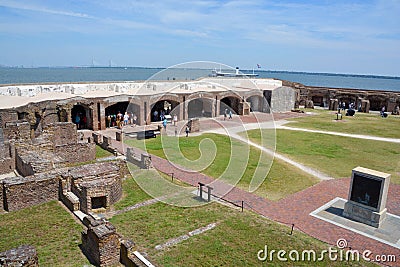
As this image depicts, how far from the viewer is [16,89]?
26875 millimetres

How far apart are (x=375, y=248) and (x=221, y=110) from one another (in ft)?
89.8

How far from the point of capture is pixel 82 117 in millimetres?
27578

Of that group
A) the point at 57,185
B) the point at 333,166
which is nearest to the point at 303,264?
the point at 57,185

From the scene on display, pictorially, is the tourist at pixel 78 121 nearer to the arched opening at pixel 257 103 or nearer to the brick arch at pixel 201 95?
the brick arch at pixel 201 95

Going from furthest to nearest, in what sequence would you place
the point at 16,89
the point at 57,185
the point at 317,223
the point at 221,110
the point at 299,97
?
the point at 299,97
the point at 221,110
the point at 16,89
the point at 57,185
the point at 317,223

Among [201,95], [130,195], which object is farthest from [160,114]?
[130,195]

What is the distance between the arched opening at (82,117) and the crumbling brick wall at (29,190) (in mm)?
14246

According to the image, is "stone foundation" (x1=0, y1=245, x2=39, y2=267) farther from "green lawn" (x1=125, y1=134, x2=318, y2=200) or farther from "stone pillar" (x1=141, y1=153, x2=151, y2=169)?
"green lawn" (x1=125, y1=134, x2=318, y2=200)

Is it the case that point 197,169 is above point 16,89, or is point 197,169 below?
below

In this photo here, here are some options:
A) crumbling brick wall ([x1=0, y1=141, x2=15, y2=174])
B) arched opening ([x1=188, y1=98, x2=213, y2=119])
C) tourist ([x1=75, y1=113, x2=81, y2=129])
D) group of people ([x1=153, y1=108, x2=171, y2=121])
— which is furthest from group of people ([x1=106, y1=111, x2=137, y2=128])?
crumbling brick wall ([x1=0, y1=141, x2=15, y2=174])

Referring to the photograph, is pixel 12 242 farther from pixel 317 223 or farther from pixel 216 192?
pixel 317 223

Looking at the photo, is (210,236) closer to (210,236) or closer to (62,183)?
(210,236)

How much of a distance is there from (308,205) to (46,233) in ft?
31.1

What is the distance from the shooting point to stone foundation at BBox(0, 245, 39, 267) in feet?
22.6
